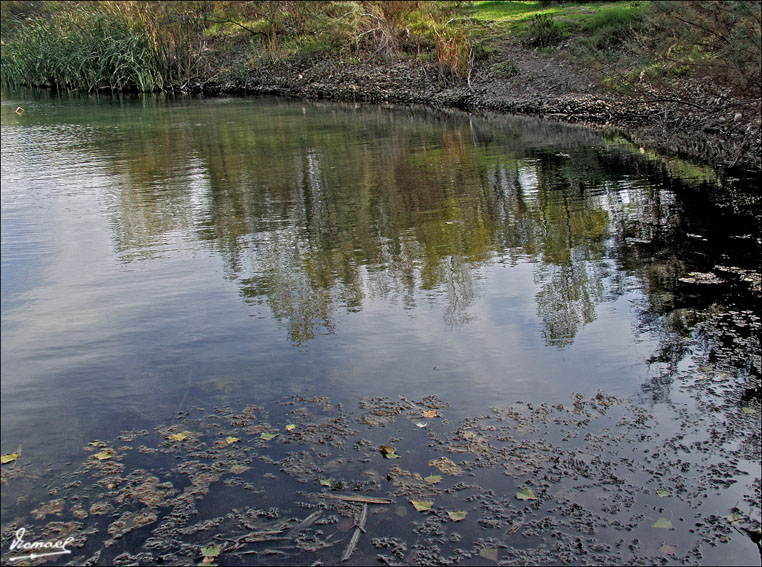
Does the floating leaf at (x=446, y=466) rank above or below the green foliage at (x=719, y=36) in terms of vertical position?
below

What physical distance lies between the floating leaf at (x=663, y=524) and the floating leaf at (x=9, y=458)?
4243 mm

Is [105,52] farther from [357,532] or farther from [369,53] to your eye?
[357,532]

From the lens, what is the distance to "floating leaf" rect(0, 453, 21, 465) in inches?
211

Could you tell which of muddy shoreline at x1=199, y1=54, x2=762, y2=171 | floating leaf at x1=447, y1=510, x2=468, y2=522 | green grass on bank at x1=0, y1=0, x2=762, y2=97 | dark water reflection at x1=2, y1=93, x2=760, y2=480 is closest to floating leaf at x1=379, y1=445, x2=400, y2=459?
floating leaf at x1=447, y1=510, x2=468, y2=522

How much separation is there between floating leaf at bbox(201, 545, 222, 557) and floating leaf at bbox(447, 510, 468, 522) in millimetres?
1376

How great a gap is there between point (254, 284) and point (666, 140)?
11.1 meters

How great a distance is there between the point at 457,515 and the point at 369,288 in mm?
4292

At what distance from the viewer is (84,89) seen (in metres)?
35.5

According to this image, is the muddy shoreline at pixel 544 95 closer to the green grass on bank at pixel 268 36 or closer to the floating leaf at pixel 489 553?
the green grass on bank at pixel 268 36

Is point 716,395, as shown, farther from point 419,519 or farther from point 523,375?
point 419,519

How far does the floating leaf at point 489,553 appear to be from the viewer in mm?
4337
